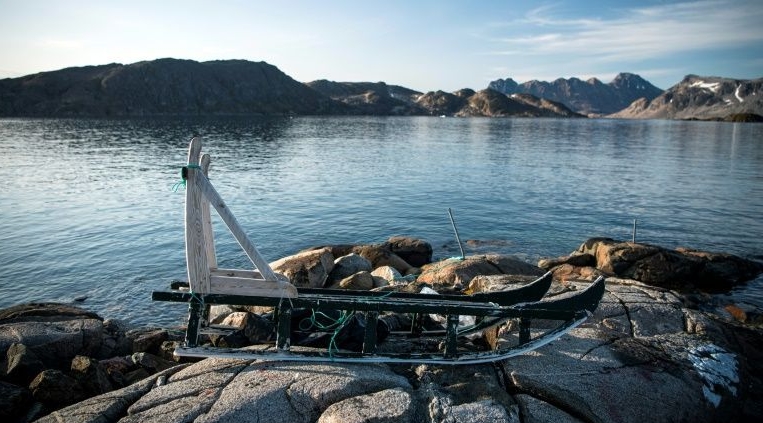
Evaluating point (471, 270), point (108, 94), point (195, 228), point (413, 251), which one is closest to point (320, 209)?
point (413, 251)

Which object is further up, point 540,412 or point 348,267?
point 540,412

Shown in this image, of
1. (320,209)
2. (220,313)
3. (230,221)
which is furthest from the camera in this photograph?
(320,209)

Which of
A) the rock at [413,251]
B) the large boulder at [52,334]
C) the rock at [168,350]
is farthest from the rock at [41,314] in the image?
the rock at [413,251]

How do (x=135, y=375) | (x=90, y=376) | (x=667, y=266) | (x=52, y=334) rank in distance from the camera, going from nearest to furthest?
(x=90, y=376) → (x=135, y=375) → (x=52, y=334) → (x=667, y=266)

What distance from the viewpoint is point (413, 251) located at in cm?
1780

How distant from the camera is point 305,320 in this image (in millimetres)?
7426

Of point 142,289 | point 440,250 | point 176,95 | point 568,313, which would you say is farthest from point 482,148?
point 176,95

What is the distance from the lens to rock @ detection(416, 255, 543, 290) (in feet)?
40.5

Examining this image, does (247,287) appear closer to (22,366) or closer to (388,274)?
(22,366)

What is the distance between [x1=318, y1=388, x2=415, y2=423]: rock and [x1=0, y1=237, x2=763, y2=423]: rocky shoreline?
2cm

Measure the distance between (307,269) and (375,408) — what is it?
8.67m

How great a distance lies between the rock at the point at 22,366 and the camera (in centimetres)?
707

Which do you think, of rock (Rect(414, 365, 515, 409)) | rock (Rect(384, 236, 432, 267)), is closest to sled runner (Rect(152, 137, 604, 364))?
rock (Rect(414, 365, 515, 409))

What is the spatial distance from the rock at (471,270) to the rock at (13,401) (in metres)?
8.23
